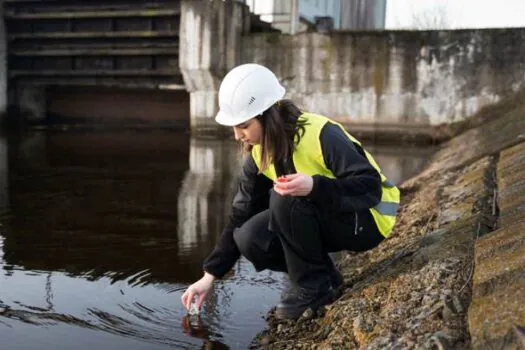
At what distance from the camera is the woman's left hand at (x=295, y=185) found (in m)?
2.02

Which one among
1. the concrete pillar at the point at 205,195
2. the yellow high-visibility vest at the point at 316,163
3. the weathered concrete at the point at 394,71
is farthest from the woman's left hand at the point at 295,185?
the weathered concrete at the point at 394,71

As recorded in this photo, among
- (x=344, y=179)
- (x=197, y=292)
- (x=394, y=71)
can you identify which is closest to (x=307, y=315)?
(x=197, y=292)

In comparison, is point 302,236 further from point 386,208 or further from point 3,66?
point 3,66

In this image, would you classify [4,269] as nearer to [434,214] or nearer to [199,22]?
[434,214]

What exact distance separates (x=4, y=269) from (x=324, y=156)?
203cm

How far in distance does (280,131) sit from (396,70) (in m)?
10.0

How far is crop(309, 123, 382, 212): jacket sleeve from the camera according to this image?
6.88 ft

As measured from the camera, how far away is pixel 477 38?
11.2 meters

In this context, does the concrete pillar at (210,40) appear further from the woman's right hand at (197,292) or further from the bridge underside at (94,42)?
the woman's right hand at (197,292)

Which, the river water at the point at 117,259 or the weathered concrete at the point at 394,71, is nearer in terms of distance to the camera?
the river water at the point at 117,259

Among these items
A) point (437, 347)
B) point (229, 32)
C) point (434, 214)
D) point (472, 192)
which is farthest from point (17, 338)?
point (229, 32)

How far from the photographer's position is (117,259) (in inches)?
138

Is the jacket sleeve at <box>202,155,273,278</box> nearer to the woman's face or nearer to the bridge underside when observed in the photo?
the woman's face

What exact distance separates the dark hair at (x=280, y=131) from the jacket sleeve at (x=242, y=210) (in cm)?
24
